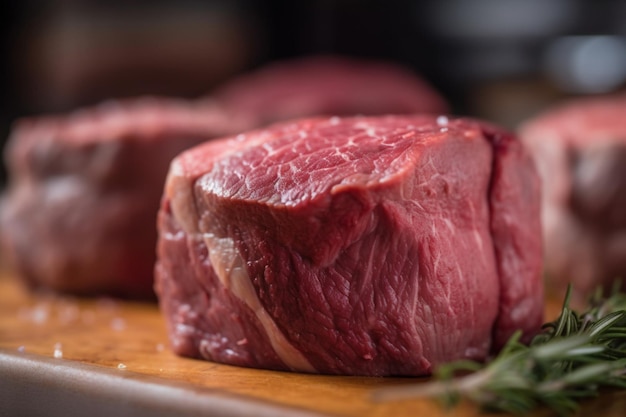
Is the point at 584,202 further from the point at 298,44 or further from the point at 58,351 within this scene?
the point at 298,44

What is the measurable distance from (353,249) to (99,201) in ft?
5.75

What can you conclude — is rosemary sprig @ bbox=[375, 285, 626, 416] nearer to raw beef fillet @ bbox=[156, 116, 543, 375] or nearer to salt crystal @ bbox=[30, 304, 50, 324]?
raw beef fillet @ bbox=[156, 116, 543, 375]

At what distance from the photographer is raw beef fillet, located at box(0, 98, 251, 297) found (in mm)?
3662

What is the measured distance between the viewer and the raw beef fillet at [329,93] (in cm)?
496

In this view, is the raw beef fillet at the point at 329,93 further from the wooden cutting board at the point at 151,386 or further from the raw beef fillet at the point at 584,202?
the wooden cutting board at the point at 151,386

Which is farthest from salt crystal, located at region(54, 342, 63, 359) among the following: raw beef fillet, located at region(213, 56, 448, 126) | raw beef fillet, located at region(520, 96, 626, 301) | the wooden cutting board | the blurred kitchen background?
the blurred kitchen background

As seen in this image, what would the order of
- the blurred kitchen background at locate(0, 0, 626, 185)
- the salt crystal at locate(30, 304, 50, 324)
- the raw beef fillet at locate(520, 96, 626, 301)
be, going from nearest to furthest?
1. the salt crystal at locate(30, 304, 50, 324)
2. the raw beef fillet at locate(520, 96, 626, 301)
3. the blurred kitchen background at locate(0, 0, 626, 185)

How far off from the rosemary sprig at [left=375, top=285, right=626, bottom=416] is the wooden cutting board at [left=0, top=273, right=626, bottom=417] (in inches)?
1.7

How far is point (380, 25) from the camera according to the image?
7.78 meters

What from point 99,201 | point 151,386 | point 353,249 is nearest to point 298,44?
point 99,201

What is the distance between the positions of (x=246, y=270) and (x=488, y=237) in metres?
0.67

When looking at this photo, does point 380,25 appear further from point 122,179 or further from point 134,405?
point 134,405

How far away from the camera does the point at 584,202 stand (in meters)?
3.61

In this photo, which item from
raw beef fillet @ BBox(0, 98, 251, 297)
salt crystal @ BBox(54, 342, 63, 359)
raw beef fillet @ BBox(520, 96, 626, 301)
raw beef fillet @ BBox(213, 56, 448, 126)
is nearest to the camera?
salt crystal @ BBox(54, 342, 63, 359)
